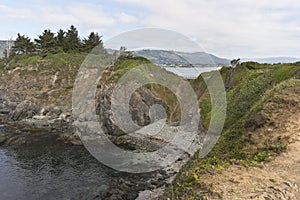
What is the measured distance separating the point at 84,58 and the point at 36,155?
1919 inches

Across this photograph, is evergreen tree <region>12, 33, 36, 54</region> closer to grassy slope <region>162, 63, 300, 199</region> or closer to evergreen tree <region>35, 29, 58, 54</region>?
evergreen tree <region>35, 29, 58, 54</region>

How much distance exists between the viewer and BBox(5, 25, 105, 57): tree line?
83.6 m

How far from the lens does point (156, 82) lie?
67500 millimetres

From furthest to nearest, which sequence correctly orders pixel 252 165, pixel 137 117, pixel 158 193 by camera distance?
1. pixel 137 117
2. pixel 158 193
3. pixel 252 165

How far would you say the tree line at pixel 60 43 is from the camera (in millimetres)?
83562

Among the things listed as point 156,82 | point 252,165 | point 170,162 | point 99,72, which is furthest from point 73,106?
point 252,165

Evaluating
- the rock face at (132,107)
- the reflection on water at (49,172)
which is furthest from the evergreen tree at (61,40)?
the reflection on water at (49,172)

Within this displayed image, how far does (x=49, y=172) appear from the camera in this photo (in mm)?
33531

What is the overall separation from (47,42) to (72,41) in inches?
312

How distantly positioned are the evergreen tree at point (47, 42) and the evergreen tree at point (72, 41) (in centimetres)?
413

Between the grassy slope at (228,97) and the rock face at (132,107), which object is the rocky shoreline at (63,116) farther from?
the grassy slope at (228,97)

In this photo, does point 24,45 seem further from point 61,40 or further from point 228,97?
point 228,97

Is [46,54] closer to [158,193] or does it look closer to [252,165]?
[158,193]

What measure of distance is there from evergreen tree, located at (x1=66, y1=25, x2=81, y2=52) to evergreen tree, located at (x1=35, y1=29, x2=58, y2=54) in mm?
4129
